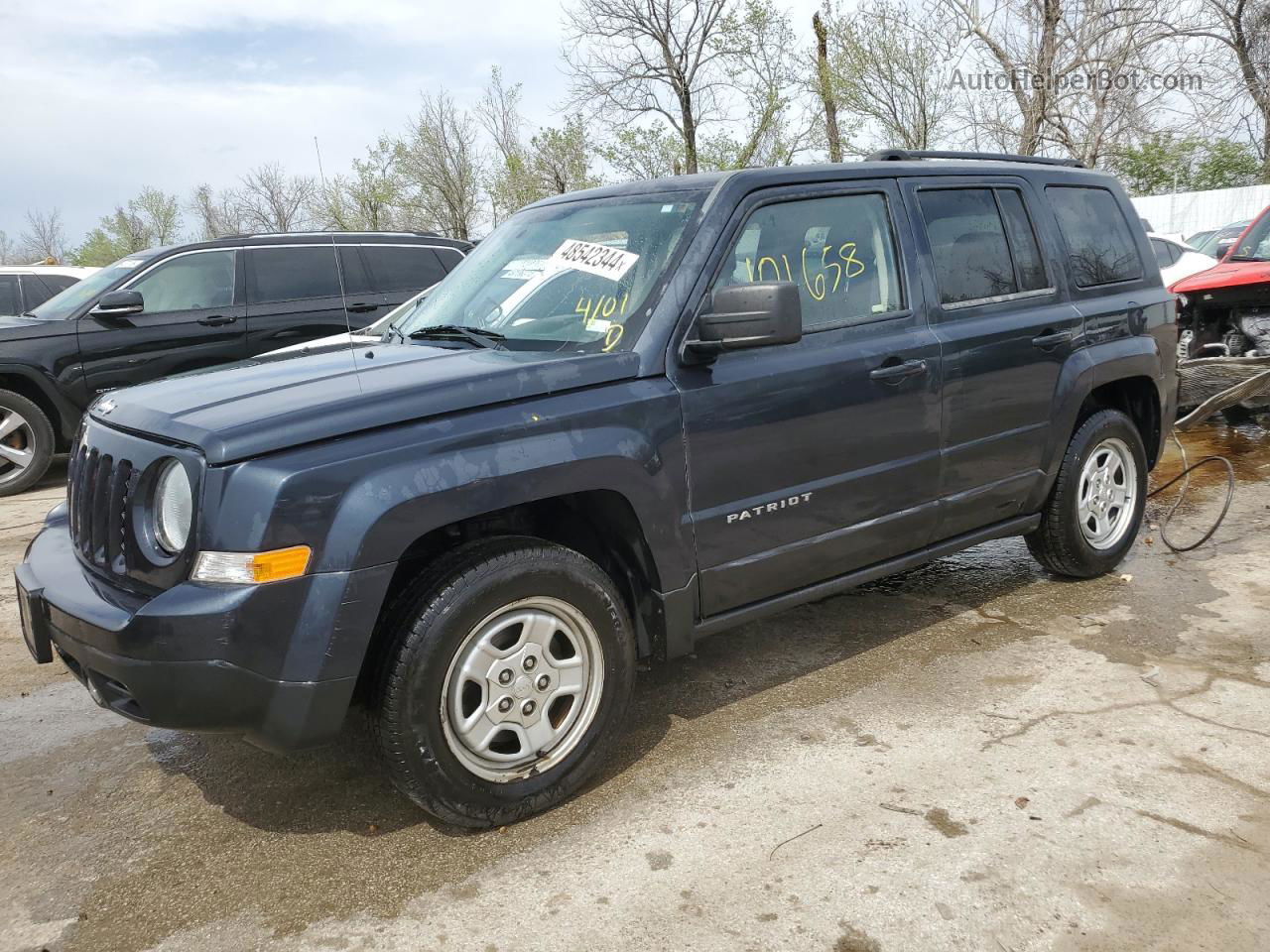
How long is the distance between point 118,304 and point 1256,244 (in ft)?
31.9

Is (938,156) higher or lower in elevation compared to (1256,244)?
higher

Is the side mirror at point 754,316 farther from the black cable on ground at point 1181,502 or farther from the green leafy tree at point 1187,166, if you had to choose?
the green leafy tree at point 1187,166

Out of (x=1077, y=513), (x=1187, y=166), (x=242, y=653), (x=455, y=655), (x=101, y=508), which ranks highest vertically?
(x=1187, y=166)

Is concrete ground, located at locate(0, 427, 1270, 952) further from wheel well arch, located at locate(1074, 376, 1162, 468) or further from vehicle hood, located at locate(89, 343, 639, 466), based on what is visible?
vehicle hood, located at locate(89, 343, 639, 466)

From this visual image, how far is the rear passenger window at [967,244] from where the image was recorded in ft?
13.0

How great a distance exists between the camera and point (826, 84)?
91.8ft

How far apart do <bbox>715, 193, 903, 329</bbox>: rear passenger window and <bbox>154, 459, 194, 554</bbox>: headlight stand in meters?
1.75

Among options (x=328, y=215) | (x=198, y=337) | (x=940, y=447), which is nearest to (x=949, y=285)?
(x=940, y=447)

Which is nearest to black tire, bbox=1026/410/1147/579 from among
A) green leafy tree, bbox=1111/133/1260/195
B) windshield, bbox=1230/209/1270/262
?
windshield, bbox=1230/209/1270/262

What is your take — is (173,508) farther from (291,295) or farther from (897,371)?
(291,295)

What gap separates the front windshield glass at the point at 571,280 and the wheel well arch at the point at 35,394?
5.75 m

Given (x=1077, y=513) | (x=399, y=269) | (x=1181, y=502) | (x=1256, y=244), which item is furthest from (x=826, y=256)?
(x=1256, y=244)

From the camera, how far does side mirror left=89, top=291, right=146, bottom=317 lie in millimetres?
8180

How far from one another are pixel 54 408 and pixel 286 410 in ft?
22.5
